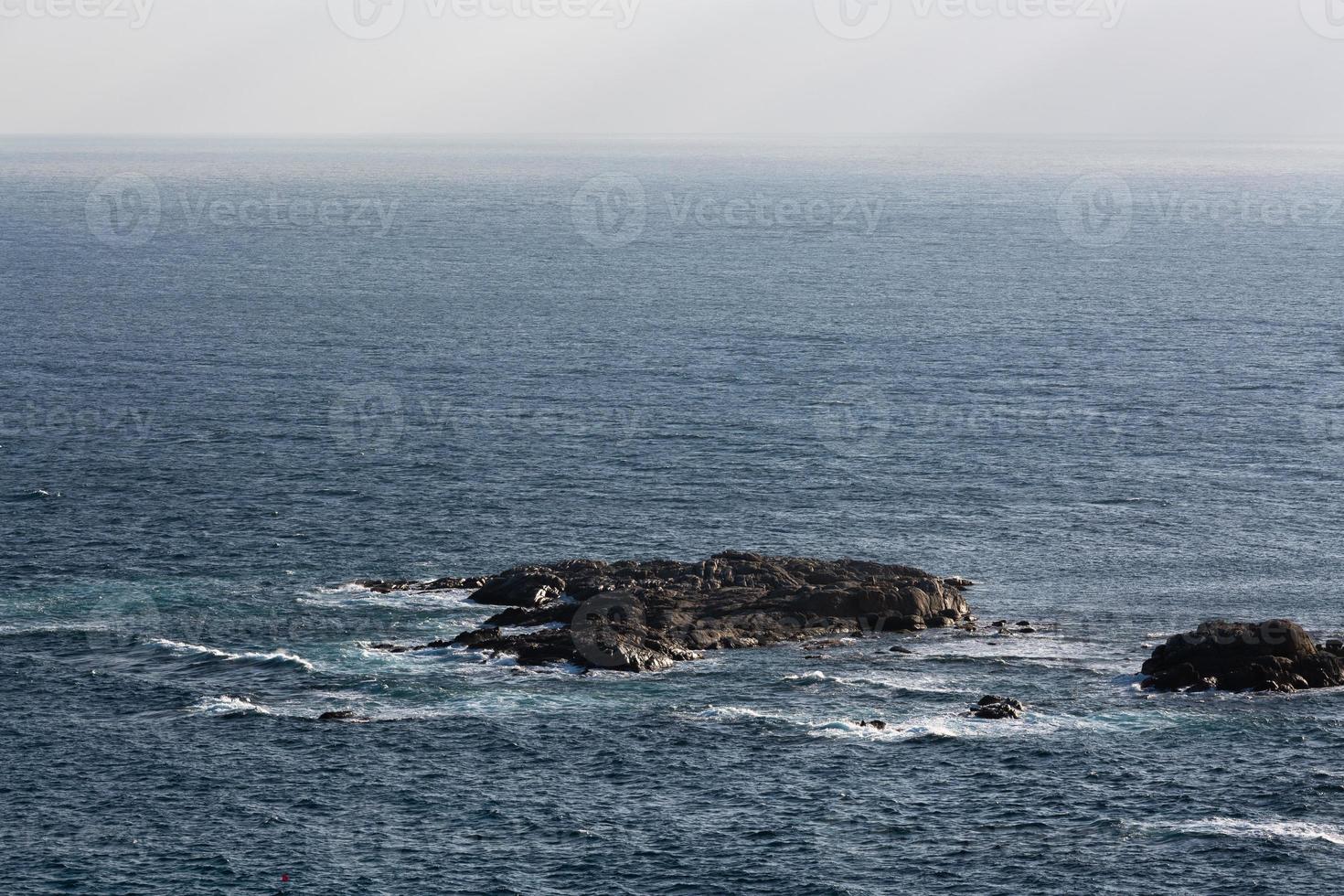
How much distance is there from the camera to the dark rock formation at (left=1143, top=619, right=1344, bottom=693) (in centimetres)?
11931

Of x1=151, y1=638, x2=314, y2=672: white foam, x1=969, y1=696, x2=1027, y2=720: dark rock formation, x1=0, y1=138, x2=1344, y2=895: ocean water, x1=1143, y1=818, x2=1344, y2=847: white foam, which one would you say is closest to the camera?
x1=0, y1=138, x2=1344, y2=895: ocean water

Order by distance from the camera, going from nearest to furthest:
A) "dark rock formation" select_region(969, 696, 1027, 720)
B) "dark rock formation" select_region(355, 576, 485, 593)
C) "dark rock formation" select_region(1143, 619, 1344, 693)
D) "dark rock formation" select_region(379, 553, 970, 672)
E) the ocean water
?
the ocean water < "dark rock formation" select_region(969, 696, 1027, 720) < "dark rock formation" select_region(1143, 619, 1344, 693) < "dark rock formation" select_region(379, 553, 970, 672) < "dark rock formation" select_region(355, 576, 485, 593)

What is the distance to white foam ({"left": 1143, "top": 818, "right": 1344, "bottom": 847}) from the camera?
319 ft

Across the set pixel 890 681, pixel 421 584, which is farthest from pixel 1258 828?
pixel 421 584

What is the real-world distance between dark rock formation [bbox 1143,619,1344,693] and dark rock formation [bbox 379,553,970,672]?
19.3m

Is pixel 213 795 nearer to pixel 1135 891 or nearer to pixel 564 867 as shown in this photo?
pixel 564 867

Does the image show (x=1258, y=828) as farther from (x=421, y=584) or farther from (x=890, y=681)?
(x=421, y=584)

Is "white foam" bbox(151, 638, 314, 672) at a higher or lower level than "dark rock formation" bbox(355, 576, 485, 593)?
lower

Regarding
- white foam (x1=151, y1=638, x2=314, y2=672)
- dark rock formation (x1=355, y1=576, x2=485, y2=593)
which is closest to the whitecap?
white foam (x1=151, y1=638, x2=314, y2=672)

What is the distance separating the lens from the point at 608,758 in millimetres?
108750

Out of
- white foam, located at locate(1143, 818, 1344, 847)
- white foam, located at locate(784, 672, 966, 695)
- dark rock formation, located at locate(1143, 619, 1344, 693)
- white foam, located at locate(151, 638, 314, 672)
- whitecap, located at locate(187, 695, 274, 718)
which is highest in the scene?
dark rock formation, located at locate(1143, 619, 1344, 693)

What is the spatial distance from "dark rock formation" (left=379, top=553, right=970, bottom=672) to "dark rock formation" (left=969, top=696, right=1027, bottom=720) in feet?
56.5

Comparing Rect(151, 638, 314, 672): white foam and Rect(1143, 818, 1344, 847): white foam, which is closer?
Rect(1143, 818, 1344, 847): white foam

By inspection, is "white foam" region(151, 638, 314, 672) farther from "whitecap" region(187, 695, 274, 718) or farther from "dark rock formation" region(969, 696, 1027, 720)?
"dark rock formation" region(969, 696, 1027, 720)
